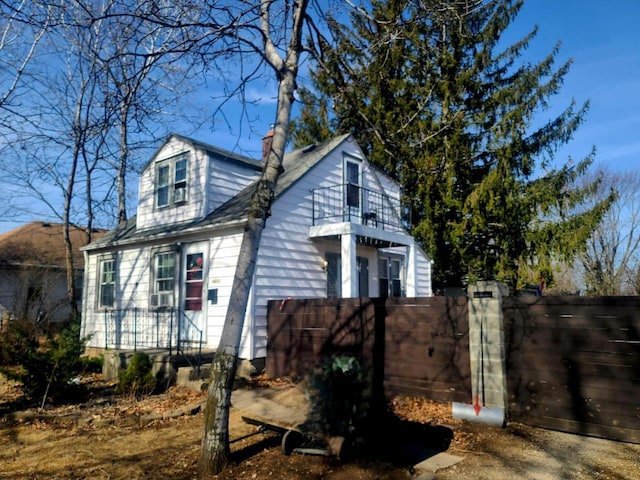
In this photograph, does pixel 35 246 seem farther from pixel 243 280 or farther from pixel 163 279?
pixel 243 280

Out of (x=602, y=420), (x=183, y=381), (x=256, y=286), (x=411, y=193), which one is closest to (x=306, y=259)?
(x=256, y=286)

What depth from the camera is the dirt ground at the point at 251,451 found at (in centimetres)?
450

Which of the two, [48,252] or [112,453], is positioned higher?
[48,252]

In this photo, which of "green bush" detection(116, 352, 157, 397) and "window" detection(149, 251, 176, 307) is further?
"window" detection(149, 251, 176, 307)

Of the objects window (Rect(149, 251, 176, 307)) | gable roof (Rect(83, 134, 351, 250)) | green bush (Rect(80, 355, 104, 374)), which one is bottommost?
green bush (Rect(80, 355, 104, 374))

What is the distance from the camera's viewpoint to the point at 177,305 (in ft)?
37.0

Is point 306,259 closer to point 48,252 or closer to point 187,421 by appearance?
point 187,421

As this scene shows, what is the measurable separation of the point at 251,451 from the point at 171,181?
9.21 meters

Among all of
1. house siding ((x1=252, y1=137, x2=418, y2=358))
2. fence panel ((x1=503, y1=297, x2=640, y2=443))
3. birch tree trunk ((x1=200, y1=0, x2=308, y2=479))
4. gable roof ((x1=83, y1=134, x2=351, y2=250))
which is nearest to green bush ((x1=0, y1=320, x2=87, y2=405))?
house siding ((x1=252, y1=137, x2=418, y2=358))

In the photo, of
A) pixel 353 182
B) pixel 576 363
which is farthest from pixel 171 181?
pixel 576 363

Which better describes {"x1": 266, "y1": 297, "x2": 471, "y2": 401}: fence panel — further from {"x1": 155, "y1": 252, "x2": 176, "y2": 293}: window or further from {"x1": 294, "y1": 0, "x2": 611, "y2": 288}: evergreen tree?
{"x1": 294, "y1": 0, "x2": 611, "y2": 288}: evergreen tree

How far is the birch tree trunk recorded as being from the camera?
4.42 meters

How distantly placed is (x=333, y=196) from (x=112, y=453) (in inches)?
348

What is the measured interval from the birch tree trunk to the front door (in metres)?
6.17
